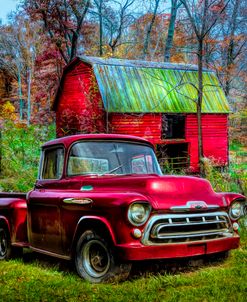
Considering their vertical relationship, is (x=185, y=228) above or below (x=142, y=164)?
below

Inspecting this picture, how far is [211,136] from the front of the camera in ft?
80.8

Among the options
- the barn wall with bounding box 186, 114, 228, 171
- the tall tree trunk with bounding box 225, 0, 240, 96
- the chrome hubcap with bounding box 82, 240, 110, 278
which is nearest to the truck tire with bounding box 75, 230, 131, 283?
the chrome hubcap with bounding box 82, 240, 110, 278

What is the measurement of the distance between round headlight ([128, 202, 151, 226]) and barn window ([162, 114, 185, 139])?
17.3 meters

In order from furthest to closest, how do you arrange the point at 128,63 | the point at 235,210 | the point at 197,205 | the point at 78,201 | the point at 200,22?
the point at 128,63
the point at 200,22
the point at 235,210
the point at 78,201
the point at 197,205

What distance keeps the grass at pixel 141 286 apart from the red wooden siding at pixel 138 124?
14787 mm

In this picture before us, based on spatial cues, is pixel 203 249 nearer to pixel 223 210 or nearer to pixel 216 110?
pixel 223 210

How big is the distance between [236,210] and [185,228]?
41.8 inches

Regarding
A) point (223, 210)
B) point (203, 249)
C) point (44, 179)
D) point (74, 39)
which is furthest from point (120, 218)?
point (74, 39)

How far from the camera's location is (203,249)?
19.0 feet

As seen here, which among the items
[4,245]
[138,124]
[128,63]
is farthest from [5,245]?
[128,63]

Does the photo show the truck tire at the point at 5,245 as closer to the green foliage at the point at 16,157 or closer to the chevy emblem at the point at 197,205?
the chevy emblem at the point at 197,205

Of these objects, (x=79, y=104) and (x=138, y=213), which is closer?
(x=138, y=213)

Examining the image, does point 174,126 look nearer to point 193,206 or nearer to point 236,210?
point 236,210

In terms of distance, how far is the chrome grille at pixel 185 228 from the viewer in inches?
215
